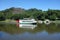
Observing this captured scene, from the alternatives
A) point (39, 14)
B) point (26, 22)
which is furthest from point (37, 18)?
point (26, 22)

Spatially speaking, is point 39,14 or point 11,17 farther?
point 11,17

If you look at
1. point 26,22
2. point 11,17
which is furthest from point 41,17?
point 26,22

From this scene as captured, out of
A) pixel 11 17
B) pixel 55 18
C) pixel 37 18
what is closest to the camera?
pixel 55 18

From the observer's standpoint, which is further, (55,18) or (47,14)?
(47,14)

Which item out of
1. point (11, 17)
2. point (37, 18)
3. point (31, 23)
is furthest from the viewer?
point (11, 17)

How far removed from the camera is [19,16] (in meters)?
44.5

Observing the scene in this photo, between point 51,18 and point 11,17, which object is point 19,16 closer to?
point 11,17

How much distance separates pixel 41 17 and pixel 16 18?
7198mm

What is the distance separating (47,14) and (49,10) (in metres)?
2.40

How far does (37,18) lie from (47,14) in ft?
10.3

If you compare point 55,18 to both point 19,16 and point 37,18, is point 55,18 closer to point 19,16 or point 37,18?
point 37,18

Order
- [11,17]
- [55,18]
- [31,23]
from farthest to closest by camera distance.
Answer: [11,17] < [55,18] < [31,23]

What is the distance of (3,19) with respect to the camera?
140ft

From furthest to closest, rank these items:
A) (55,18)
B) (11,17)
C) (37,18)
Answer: (11,17) < (37,18) < (55,18)
